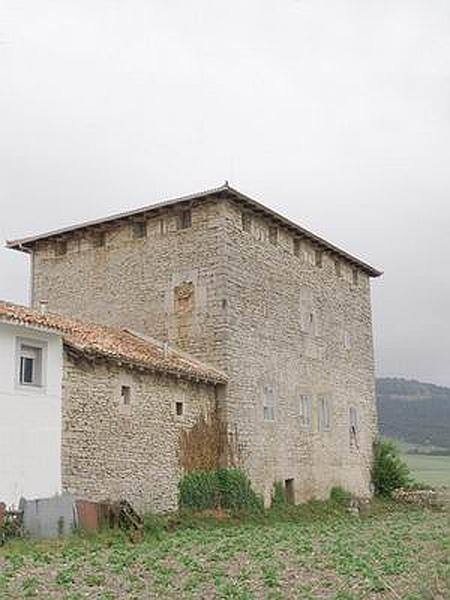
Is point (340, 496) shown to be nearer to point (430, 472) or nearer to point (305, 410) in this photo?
point (305, 410)

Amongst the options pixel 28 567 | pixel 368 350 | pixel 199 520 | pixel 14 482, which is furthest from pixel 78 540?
pixel 368 350

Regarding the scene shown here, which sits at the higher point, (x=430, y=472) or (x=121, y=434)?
(x=121, y=434)

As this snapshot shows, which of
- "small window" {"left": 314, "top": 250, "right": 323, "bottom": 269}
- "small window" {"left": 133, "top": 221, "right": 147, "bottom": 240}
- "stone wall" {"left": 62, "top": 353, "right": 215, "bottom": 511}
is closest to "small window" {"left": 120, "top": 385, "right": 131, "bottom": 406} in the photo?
"stone wall" {"left": 62, "top": 353, "right": 215, "bottom": 511}

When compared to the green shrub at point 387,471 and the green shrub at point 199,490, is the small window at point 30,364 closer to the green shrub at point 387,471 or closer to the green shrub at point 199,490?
the green shrub at point 199,490

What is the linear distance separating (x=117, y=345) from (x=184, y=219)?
560 centimetres

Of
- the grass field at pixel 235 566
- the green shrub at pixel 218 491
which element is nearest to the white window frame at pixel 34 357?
the grass field at pixel 235 566

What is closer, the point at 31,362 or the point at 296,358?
the point at 31,362

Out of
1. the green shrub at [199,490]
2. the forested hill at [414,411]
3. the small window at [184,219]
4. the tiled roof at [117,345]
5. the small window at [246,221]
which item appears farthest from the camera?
the forested hill at [414,411]

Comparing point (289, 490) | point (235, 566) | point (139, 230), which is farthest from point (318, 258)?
point (235, 566)

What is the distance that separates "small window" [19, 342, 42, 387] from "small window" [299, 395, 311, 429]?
1095 centimetres

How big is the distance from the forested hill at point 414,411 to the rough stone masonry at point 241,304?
59.8m

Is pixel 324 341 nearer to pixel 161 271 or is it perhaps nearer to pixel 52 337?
pixel 161 271

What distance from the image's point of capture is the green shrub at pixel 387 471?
105 feet

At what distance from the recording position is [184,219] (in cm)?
2531
